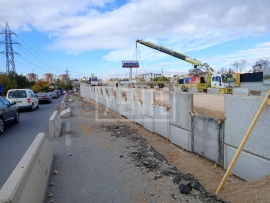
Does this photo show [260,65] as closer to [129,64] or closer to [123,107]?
[129,64]

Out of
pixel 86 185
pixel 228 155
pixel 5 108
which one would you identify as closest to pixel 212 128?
pixel 228 155

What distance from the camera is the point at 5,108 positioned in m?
11.1

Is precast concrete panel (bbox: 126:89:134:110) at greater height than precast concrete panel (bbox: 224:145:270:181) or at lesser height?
greater

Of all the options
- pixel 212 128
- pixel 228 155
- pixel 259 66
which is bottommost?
pixel 228 155

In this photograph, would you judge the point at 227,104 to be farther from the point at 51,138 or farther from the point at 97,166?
the point at 51,138

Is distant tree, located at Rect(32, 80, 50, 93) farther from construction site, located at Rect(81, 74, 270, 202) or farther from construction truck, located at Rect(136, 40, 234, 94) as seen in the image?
construction site, located at Rect(81, 74, 270, 202)

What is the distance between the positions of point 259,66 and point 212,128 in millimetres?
69093

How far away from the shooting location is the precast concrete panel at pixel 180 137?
840cm

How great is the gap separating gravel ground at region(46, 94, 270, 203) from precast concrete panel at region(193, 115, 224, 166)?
0.91 feet

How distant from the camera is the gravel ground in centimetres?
409

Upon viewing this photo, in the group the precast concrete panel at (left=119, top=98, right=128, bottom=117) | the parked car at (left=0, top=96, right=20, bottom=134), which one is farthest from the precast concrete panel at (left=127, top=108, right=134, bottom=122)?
the parked car at (left=0, top=96, right=20, bottom=134)

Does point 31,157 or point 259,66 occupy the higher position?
point 259,66

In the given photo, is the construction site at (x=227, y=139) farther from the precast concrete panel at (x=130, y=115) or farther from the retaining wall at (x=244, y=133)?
the precast concrete panel at (x=130, y=115)

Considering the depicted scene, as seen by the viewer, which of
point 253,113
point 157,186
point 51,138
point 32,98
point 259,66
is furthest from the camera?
point 259,66
